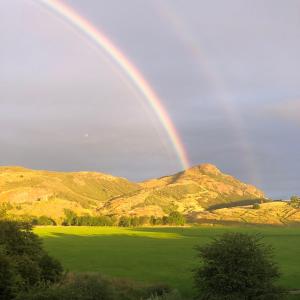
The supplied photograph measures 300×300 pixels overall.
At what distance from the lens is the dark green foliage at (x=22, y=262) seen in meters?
38.2

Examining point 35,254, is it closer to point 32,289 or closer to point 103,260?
point 32,289

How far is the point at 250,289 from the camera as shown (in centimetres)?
4012

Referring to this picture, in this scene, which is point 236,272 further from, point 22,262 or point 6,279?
point 6,279

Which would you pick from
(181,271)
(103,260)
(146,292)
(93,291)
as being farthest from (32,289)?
(103,260)

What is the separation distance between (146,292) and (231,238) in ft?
36.8

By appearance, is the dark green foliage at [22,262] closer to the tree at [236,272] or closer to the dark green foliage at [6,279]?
the dark green foliage at [6,279]

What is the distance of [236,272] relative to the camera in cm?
4053

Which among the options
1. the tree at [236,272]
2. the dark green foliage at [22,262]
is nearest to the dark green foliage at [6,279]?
the dark green foliage at [22,262]

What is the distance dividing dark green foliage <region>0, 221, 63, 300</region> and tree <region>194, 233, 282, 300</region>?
14064mm

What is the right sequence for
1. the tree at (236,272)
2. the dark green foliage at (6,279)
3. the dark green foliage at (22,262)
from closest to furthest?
the dark green foliage at (6,279) < the dark green foliage at (22,262) < the tree at (236,272)

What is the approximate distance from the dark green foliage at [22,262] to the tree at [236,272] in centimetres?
1406

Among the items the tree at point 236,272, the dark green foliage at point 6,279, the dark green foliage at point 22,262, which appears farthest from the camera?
the tree at point 236,272

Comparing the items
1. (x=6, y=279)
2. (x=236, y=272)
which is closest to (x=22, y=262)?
(x=6, y=279)

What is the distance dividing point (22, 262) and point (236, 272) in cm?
1880
